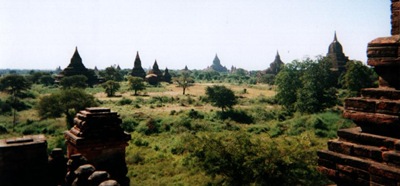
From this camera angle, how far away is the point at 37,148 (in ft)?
11.9

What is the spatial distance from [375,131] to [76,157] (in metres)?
3.28

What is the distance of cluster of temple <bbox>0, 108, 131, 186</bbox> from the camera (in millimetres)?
3396

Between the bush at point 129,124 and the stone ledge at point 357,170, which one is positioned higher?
the stone ledge at point 357,170

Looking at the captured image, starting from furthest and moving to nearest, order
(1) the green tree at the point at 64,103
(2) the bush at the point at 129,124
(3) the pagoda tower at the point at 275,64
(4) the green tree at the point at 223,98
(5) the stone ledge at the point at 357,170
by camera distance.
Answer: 1. (3) the pagoda tower at the point at 275,64
2. (4) the green tree at the point at 223,98
3. (1) the green tree at the point at 64,103
4. (2) the bush at the point at 129,124
5. (5) the stone ledge at the point at 357,170

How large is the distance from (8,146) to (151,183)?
12.8 metres

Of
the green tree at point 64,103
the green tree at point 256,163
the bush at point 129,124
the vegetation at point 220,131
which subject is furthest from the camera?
Result: the green tree at point 64,103

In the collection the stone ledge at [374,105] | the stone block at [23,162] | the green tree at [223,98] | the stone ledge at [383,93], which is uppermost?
the stone ledge at [383,93]

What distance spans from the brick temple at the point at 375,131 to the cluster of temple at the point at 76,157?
234 centimetres

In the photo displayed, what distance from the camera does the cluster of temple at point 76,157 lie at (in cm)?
340

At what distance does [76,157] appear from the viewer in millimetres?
3586

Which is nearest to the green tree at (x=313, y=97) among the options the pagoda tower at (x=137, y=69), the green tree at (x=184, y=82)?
the green tree at (x=184, y=82)

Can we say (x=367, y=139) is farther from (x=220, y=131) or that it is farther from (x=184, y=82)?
(x=184, y=82)

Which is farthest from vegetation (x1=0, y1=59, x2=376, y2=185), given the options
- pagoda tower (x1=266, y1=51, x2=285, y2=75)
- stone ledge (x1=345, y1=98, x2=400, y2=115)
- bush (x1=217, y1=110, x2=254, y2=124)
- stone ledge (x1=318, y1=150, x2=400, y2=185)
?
pagoda tower (x1=266, y1=51, x2=285, y2=75)

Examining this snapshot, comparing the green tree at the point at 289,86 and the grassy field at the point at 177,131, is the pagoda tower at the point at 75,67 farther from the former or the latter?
the green tree at the point at 289,86
